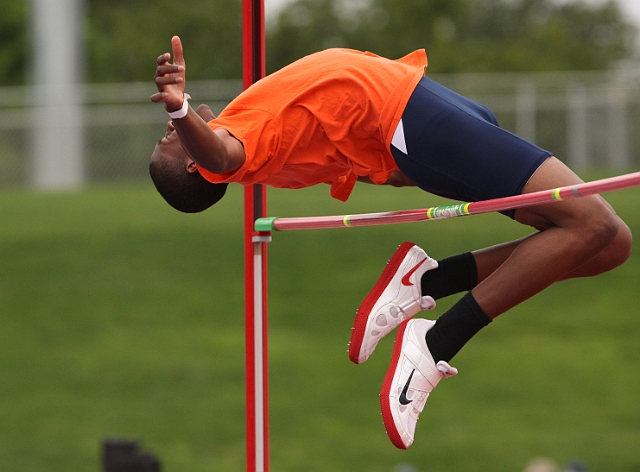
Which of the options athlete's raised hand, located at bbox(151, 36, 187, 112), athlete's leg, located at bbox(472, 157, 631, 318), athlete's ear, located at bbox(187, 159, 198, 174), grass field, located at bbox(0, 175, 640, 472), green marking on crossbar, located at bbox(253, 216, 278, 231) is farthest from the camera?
grass field, located at bbox(0, 175, 640, 472)

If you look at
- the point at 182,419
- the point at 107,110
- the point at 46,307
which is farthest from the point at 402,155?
the point at 107,110

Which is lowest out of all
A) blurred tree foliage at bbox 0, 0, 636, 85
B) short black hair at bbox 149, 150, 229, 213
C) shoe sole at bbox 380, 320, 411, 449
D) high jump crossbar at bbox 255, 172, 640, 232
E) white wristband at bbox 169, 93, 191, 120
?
shoe sole at bbox 380, 320, 411, 449

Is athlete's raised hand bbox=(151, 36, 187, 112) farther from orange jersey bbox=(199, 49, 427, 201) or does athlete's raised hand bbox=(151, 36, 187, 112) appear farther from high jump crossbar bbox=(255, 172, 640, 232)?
high jump crossbar bbox=(255, 172, 640, 232)

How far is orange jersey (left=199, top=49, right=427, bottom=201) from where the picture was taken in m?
2.79

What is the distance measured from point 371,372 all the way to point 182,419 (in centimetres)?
148

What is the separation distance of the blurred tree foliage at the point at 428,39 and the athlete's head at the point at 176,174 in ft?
54.4

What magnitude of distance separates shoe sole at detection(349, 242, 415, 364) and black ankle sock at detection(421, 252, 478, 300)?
0.32 feet

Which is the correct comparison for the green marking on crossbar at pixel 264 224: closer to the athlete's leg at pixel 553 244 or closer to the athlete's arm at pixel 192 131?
the athlete's arm at pixel 192 131

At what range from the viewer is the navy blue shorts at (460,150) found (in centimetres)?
271

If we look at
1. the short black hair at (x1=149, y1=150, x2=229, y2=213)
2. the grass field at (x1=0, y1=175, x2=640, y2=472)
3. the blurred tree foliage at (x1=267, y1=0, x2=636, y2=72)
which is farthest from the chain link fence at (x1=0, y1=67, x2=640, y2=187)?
the short black hair at (x1=149, y1=150, x2=229, y2=213)

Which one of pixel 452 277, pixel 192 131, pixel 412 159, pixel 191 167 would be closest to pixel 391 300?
pixel 452 277

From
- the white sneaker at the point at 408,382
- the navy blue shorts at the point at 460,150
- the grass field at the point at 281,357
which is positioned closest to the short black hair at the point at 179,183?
the navy blue shorts at the point at 460,150

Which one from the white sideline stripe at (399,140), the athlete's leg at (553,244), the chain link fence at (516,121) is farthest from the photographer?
the chain link fence at (516,121)

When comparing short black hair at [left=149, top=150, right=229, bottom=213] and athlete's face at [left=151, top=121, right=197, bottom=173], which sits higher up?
athlete's face at [left=151, top=121, right=197, bottom=173]
